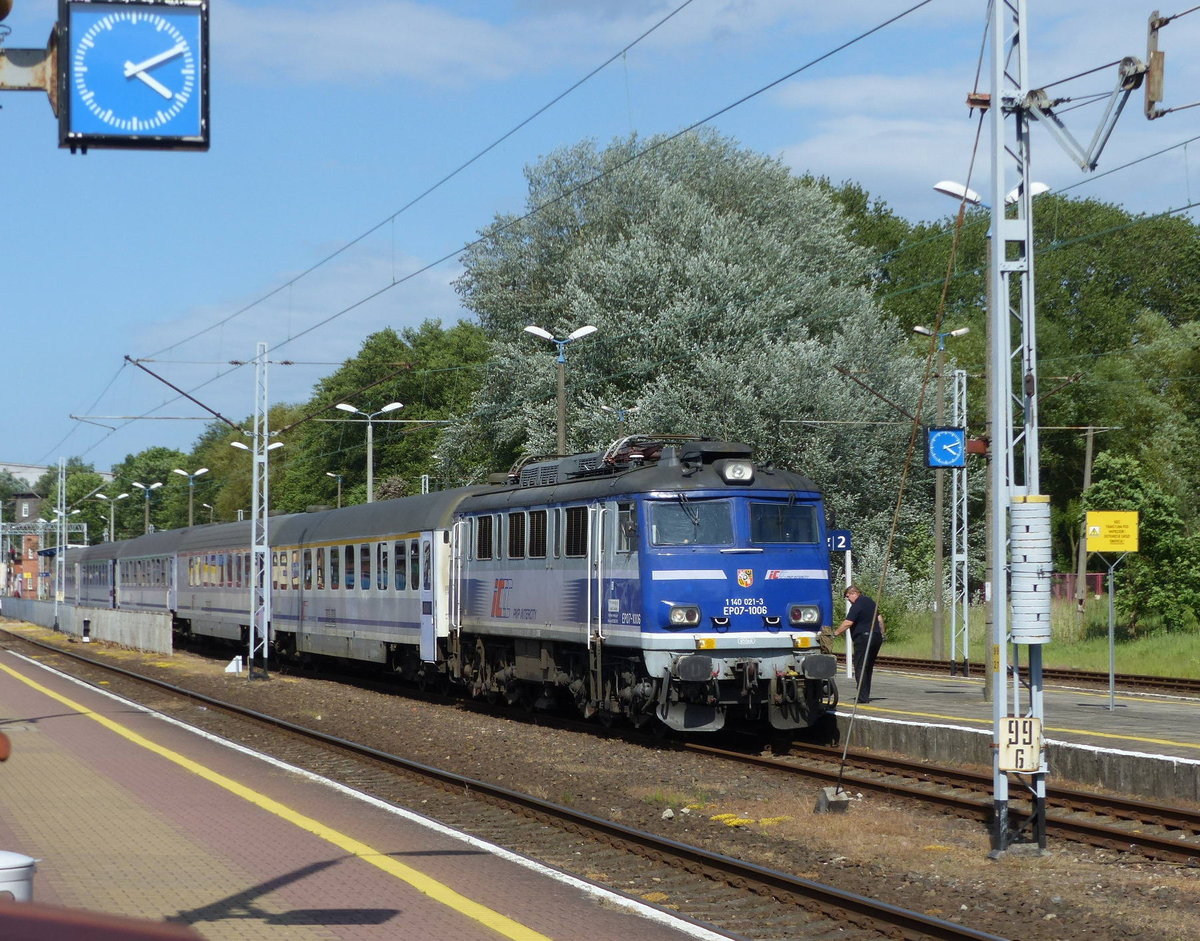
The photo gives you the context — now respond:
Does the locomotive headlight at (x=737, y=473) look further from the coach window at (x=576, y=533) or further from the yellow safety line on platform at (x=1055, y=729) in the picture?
the yellow safety line on platform at (x=1055, y=729)

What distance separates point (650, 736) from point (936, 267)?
5556 centimetres

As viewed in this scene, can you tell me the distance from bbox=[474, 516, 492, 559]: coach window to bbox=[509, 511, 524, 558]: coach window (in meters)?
0.91

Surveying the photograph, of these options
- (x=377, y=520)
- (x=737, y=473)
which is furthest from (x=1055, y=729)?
(x=377, y=520)

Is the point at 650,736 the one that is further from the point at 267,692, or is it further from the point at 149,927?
the point at 149,927

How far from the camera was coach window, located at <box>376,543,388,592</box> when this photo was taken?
91.6ft

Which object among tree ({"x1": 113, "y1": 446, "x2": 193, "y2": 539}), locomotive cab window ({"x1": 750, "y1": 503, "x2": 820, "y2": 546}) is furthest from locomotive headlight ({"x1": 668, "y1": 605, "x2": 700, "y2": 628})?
tree ({"x1": 113, "y1": 446, "x2": 193, "y2": 539})

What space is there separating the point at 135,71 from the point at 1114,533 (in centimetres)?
1688

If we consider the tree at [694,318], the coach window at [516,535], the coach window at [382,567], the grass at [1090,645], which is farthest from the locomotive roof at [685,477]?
the tree at [694,318]

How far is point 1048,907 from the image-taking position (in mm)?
9984

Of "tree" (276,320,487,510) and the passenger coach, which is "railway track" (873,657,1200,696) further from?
"tree" (276,320,487,510)

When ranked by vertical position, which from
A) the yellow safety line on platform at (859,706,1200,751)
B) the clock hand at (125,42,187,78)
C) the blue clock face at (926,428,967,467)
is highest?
the clock hand at (125,42,187,78)

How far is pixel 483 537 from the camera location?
23.5 m

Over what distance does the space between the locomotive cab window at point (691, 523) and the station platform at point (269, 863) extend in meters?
5.22

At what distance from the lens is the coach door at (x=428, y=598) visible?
993 inches
